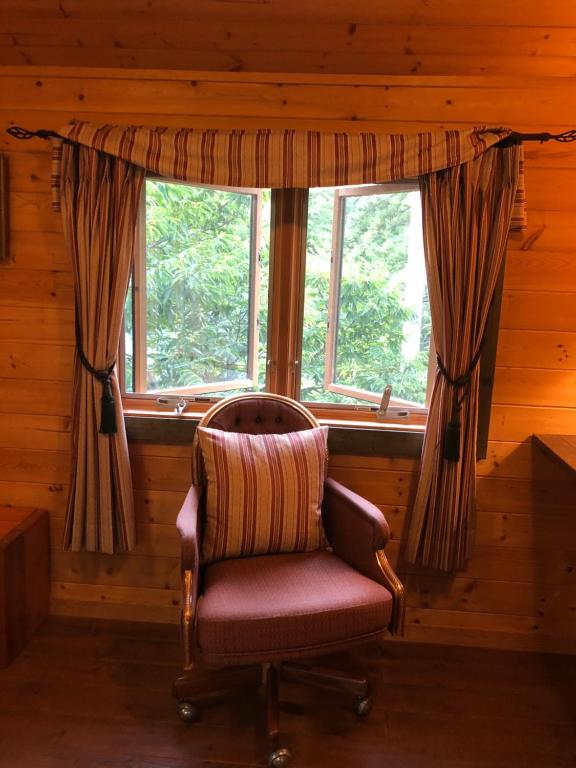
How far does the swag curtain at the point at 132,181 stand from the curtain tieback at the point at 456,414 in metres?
0.04

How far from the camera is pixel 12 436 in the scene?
2.11 meters

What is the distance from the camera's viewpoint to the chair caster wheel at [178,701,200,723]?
1626 mm

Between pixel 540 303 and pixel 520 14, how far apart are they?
95cm

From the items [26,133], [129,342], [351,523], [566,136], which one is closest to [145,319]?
[129,342]

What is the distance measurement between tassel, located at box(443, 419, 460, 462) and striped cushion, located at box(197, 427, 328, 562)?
485mm

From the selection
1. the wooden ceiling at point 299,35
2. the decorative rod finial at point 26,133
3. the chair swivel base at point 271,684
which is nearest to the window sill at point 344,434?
the chair swivel base at point 271,684

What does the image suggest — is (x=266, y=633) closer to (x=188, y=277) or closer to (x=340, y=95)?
(x=188, y=277)

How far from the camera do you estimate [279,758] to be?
1.46 m

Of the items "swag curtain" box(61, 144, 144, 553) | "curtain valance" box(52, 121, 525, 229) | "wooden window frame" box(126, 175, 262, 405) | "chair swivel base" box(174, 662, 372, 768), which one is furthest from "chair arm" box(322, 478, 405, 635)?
"curtain valance" box(52, 121, 525, 229)

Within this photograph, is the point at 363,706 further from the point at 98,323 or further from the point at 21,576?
the point at 98,323

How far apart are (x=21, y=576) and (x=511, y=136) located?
2371 mm

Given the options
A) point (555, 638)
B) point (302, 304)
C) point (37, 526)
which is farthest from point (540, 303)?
point (37, 526)

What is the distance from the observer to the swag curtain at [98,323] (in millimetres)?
1839

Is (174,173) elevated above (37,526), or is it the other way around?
(174,173)
